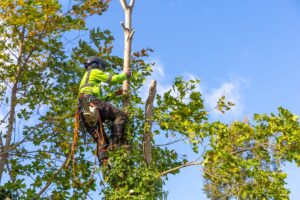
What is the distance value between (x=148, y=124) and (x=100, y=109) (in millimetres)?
960

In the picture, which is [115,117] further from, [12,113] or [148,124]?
[12,113]

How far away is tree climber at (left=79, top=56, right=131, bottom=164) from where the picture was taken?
7961 mm

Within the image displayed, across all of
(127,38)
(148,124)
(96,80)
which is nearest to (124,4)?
(127,38)

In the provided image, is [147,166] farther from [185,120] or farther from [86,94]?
[86,94]

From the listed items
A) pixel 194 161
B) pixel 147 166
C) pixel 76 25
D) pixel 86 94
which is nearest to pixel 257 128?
pixel 194 161

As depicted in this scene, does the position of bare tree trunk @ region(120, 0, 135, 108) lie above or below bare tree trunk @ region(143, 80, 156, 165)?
above

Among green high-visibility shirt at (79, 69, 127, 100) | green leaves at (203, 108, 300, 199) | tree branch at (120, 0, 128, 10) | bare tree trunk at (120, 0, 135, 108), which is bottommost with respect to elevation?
green leaves at (203, 108, 300, 199)

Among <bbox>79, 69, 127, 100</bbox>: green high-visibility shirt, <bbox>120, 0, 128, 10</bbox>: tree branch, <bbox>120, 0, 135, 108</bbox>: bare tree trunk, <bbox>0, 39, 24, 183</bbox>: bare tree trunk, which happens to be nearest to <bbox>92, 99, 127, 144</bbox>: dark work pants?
<bbox>79, 69, 127, 100</bbox>: green high-visibility shirt

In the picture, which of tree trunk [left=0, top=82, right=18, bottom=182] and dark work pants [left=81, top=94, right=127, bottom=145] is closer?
dark work pants [left=81, top=94, right=127, bottom=145]

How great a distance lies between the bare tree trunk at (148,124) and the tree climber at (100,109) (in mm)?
436

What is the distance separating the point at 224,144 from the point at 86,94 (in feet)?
9.00

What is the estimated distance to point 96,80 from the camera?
8297mm

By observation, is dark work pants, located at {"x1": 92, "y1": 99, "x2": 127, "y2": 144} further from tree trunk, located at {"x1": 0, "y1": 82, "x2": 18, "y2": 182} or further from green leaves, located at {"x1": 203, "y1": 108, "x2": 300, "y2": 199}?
tree trunk, located at {"x1": 0, "y1": 82, "x2": 18, "y2": 182}

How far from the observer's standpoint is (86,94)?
26.6ft
